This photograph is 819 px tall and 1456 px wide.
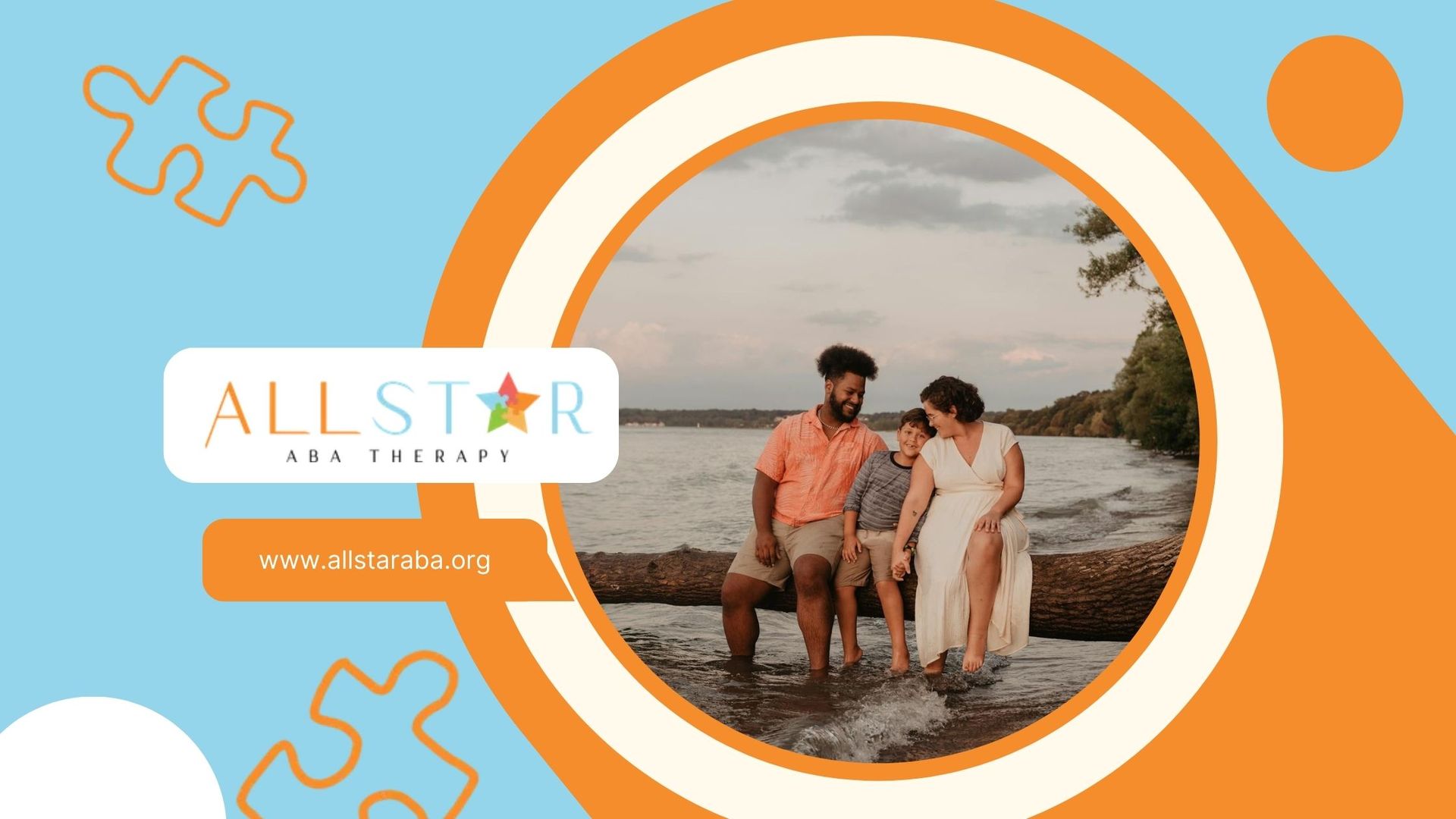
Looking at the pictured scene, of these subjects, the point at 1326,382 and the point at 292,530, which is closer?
the point at 292,530

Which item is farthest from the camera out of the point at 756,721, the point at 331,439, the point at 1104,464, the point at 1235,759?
the point at 1104,464

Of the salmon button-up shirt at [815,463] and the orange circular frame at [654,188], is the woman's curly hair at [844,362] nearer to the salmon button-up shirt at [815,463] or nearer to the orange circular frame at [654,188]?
the salmon button-up shirt at [815,463]

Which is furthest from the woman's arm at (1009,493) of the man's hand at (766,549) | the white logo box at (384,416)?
the white logo box at (384,416)

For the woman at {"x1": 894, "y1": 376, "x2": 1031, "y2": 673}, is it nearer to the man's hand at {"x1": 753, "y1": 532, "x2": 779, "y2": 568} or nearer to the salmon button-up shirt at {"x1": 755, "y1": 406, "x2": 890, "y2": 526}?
the salmon button-up shirt at {"x1": 755, "y1": 406, "x2": 890, "y2": 526}

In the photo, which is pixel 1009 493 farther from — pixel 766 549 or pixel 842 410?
pixel 766 549

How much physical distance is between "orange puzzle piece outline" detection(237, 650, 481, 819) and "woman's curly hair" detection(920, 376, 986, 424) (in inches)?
97.7

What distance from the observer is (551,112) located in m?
4.04

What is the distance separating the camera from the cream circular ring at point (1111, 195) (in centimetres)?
410

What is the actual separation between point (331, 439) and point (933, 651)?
2.82 m

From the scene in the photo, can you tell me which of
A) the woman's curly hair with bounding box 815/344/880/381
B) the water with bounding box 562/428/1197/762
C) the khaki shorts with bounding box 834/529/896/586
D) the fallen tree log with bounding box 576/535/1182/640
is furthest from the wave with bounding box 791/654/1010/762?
the woman's curly hair with bounding box 815/344/880/381

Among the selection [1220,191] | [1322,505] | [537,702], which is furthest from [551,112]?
[1322,505]

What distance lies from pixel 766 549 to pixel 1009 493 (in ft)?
3.86

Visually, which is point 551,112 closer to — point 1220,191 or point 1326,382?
point 1220,191

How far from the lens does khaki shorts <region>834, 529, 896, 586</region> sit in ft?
17.7
